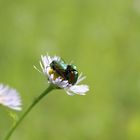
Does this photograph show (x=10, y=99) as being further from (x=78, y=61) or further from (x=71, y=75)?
(x=78, y=61)

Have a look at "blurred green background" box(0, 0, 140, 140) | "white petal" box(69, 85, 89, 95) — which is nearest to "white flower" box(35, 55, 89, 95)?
"white petal" box(69, 85, 89, 95)

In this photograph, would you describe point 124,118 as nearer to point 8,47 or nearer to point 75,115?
point 75,115

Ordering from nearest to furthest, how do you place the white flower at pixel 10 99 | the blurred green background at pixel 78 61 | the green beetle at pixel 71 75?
the white flower at pixel 10 99
the green beetle at pixel 71 75
the blurred green background at pixel 78 61

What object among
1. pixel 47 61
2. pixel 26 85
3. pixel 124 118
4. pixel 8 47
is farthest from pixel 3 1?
pixel 47 61

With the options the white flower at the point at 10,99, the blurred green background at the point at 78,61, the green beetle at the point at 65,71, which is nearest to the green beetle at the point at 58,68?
the green beetle at the point at 65,71

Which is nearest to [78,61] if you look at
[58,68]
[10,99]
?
[58,68]

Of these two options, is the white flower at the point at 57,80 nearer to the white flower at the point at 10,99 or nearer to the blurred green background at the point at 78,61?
the white flower at the point at 10,99

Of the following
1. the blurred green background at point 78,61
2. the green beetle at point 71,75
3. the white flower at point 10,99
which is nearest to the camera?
the white flower at point 10,99
